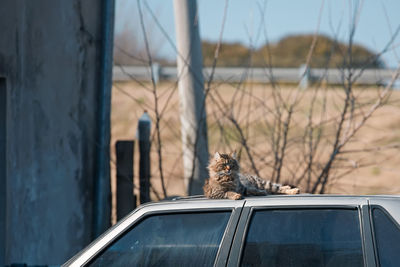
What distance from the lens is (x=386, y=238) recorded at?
9.72 feet

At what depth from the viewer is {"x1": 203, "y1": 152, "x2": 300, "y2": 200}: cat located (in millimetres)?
3908

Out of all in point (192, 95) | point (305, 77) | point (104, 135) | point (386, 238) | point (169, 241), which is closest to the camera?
point (386, 238)

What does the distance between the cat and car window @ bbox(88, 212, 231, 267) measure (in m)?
0.47

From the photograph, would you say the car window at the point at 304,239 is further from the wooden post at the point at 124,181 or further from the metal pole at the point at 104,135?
the wooden post at the point at 124,181

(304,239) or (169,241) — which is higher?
(304,239)

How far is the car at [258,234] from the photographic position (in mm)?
3004

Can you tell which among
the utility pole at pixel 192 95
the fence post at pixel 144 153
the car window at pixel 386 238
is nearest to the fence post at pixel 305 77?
the utility pole at pixel 192 95

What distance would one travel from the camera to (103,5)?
23.0 ft

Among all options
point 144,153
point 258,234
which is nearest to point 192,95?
point 144,153

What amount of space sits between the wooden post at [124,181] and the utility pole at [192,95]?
2.17ft

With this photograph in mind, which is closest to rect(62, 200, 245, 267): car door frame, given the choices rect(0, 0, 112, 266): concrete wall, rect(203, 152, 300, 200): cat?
rect(203, 152, 300, 200): cat

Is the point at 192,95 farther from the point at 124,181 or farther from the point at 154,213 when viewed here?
the point at 154,213

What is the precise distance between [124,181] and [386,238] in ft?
14.5

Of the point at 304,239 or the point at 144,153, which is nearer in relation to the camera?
the point at 304,239
